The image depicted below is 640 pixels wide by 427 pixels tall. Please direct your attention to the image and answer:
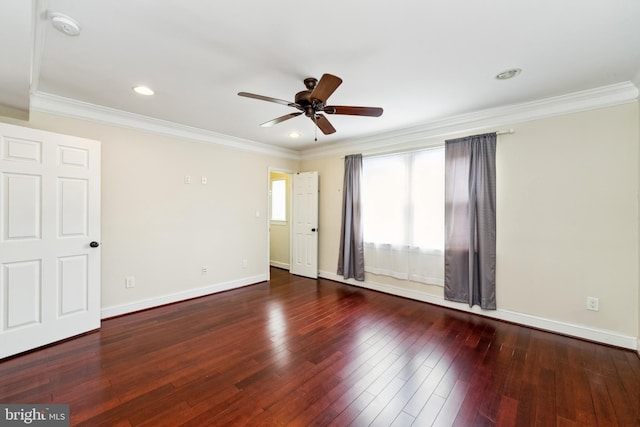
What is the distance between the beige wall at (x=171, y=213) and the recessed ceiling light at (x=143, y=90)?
90cm

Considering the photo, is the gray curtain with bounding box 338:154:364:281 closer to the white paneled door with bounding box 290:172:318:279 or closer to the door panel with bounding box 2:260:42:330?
the white paneled door with bounding box 290:172:318:279

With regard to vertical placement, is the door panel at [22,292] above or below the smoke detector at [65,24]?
below

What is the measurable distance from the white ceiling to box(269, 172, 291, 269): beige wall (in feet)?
10.4

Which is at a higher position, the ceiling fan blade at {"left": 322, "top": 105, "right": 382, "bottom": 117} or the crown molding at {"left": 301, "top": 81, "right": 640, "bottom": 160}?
A: the crown molding at {"left": 301, "top": 81, "right": 640, "bottom": 160}

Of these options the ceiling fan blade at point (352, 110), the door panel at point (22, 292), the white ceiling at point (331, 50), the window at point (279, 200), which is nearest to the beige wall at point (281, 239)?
the window at point (279, 200)

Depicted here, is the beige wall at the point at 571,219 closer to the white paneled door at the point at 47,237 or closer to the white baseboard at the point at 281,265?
the white baseboard at the point at 281,265

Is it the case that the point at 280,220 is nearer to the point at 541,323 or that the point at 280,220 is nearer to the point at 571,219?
the point at 541,323

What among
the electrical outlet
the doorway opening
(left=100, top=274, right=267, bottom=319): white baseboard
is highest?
the doorway opening

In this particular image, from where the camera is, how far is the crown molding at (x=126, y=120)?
2834mm

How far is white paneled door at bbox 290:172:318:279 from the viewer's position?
17.0 feet

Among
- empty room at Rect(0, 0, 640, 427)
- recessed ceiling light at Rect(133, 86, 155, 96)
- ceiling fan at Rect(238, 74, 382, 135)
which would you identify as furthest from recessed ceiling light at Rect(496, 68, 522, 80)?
recessed ceiling light at Rect(133, 86, 155, 96)

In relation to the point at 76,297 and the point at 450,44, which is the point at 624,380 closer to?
the point at 450,44

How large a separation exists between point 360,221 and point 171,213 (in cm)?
A: 293

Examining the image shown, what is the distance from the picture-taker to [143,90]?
2697 mm
